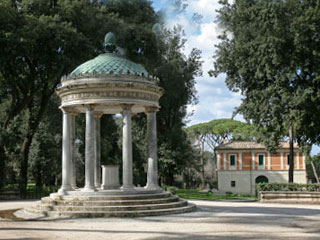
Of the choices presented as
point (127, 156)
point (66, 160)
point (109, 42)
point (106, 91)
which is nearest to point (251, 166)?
point (109, 42)

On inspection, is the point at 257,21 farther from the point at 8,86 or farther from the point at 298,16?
the point at 8,86

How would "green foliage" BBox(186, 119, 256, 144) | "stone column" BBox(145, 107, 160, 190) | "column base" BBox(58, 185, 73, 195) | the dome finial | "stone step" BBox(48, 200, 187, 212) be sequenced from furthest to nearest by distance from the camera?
1. "green foliage" BBox(186, 119, 256, 144)
2. the dome finial
3. "stone column" BBox(145, 107, 160, 190)
4. "column base" BBox(58, 185, 73, 195)
5. "stone step" BBox(48, 200, 187, 212)

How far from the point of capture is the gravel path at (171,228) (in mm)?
12258

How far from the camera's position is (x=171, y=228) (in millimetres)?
13859

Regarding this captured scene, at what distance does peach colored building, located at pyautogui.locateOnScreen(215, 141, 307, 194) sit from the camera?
58375mm

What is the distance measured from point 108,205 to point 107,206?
0.14 metres

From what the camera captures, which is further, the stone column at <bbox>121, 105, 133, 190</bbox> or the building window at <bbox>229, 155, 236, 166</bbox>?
the building window at <bbox>229, 155, 236, 166</bbox>

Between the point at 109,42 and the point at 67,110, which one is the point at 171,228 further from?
the point at 109,42

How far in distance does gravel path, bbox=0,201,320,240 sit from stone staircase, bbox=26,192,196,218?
2.52 ft

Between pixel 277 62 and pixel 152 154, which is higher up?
pixel 277 62

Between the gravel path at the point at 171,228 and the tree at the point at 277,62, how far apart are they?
14.5m

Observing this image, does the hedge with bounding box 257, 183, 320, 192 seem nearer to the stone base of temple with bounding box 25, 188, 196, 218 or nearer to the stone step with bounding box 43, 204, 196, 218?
the stone base of temple with bounding box 25, 188, 196, 218

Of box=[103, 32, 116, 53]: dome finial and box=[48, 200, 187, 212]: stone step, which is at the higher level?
box=[103, 32, 116, 53]: dome finial

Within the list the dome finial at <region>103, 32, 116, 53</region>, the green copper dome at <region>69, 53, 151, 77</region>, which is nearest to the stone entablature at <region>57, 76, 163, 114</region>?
the green copper dome at <region>69, 53, 151, 77</region>
